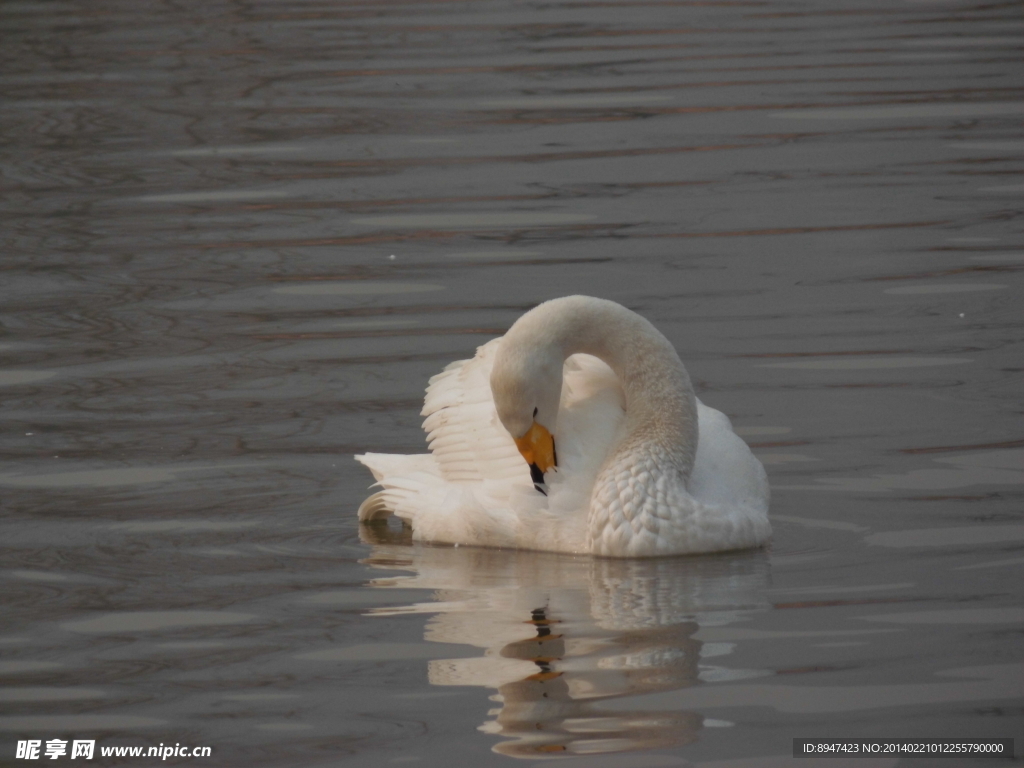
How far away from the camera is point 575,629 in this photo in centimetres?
619

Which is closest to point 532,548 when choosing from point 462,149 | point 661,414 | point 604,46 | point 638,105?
point 661,414

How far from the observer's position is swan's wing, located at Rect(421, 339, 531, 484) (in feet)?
24.1

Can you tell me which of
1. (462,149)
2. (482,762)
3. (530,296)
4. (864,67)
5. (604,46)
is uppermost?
(604,46)

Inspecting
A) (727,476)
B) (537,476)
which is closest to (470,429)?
(537,476)

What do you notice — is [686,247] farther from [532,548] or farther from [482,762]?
[482,762]

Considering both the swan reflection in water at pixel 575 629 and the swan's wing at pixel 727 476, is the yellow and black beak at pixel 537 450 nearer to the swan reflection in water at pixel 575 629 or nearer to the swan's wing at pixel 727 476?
the swan reflection in water at pixel 575 629

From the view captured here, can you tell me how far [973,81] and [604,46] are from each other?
4.55m

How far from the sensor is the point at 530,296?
10727 millimetres

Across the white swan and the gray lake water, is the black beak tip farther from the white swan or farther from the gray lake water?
the gray lake water

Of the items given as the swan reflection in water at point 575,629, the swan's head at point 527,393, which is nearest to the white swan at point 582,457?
the swan's head at point 527,393

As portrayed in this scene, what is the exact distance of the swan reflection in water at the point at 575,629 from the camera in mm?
5352

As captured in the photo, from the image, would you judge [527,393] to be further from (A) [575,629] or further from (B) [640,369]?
(A) [575,629]

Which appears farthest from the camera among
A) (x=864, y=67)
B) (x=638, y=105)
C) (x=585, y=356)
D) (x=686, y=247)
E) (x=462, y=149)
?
(x=864, y=67)

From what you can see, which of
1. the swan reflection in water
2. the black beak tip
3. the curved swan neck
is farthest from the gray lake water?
the curved swan neck
